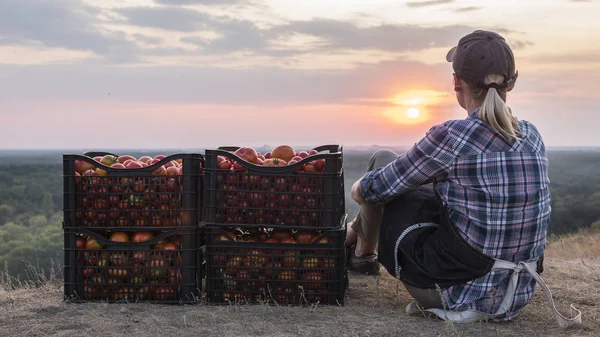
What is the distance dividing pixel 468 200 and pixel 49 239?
45663 mm

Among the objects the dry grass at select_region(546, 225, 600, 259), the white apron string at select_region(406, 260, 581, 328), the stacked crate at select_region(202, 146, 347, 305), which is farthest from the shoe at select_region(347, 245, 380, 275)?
the dry grass at select_region(546, 225, 600, 259)

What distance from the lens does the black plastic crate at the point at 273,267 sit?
4828mm

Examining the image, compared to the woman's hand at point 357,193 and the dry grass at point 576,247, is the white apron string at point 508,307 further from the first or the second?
the dry grass at point 576,247

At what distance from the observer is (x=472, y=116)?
4172mm

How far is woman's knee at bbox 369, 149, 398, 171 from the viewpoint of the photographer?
4.99 meters

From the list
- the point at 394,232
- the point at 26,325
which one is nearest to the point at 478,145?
the point at 394,232

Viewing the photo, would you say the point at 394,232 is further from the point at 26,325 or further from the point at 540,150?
the point at 26,325

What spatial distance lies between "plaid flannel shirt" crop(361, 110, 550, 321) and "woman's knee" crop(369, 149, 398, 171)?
616 mm

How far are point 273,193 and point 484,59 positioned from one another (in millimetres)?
1671

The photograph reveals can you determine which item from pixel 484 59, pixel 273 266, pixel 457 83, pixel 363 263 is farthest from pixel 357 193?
pixel 363 263

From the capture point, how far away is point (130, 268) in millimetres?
4996

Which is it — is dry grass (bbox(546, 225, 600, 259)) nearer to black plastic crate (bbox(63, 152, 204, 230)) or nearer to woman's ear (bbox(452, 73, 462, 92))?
woman's ear (bbox(452, 73, 462, 92))

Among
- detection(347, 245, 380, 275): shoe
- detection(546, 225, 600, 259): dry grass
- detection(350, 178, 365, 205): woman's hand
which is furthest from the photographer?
detection(546, 225, 600, 259): dry grass

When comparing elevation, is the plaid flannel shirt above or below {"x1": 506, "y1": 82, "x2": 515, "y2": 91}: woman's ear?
below
